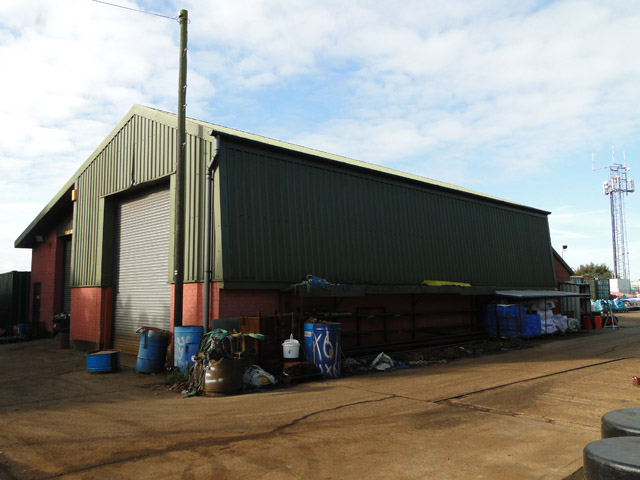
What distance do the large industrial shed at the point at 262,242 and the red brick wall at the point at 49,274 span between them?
95mm

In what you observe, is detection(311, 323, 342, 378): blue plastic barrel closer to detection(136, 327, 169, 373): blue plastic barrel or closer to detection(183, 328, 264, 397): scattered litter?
detection(183, 328, 264, 397): scattered litter

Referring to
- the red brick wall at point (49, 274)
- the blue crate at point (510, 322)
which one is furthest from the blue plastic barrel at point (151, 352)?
the blue crate at point (510, 322)

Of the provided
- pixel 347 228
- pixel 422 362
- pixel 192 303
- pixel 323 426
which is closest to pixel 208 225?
pixel 192 303

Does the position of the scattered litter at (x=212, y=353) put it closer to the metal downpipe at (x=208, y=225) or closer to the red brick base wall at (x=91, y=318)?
the metal downpipe at (x=208, y=225)

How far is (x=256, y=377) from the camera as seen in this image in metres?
10.3

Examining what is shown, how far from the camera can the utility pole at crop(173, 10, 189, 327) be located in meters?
12.2

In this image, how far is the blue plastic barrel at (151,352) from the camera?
40.0ft

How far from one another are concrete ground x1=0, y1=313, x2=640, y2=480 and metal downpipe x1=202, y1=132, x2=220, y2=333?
193cm

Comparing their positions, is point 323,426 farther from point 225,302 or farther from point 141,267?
point 141,267

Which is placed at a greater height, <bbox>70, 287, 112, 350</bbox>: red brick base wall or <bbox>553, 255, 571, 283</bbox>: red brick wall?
<bbox>553, 255, 571, 283</bbox>: red brick wall

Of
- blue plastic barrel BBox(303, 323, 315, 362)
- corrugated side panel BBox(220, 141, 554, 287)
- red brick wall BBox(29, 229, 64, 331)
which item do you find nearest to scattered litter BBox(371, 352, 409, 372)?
blue plastic barrel BBox(303, 323, 315, 362)

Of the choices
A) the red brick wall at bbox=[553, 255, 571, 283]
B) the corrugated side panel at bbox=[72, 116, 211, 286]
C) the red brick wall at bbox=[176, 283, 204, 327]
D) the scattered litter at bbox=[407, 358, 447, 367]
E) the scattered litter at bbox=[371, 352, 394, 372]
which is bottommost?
the scattered litter at bbox=[407, 358, 447, 367]

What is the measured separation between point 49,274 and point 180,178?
14.0 meters

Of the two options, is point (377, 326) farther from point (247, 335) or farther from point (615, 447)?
point (615, 447)
